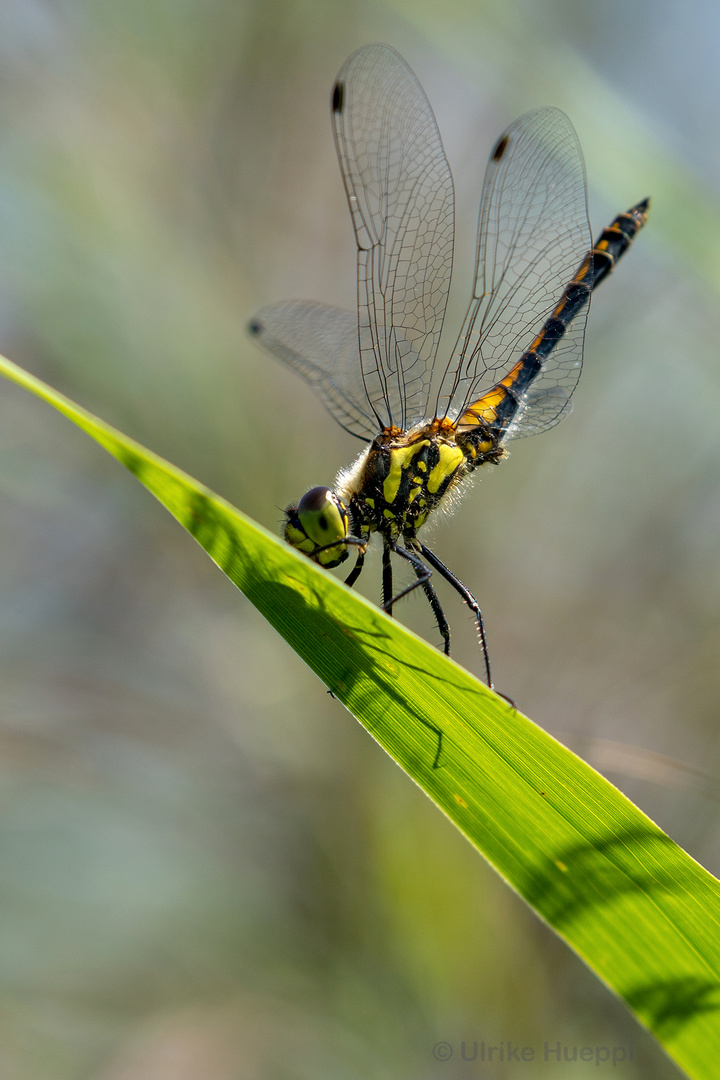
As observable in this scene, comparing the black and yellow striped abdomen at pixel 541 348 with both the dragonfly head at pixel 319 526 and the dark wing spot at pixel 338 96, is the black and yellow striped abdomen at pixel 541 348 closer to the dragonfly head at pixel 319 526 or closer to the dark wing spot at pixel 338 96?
the dragonfly head at pixel 319 526

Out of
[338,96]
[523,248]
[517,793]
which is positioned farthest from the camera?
[523,248]

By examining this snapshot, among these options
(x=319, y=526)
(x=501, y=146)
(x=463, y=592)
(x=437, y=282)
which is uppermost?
(x=501, y=146)

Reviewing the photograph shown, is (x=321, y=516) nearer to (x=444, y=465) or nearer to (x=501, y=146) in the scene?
(x=444, y=465)

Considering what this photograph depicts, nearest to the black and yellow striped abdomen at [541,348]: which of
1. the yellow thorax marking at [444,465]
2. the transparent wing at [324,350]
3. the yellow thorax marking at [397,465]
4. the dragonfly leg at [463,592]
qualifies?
the yellow thorax marking at [444,465]

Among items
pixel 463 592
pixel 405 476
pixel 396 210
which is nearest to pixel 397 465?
pixel 405 476

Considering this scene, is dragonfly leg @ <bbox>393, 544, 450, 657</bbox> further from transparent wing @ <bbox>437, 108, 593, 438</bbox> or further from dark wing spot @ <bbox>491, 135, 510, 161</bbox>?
dark wing spot @ <bbox>491, 135, 510, 161</bbox>

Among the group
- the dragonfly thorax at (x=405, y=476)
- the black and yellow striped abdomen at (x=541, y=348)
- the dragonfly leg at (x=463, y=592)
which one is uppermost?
the black and yellow striped abdomen at (x=541, y=348)
